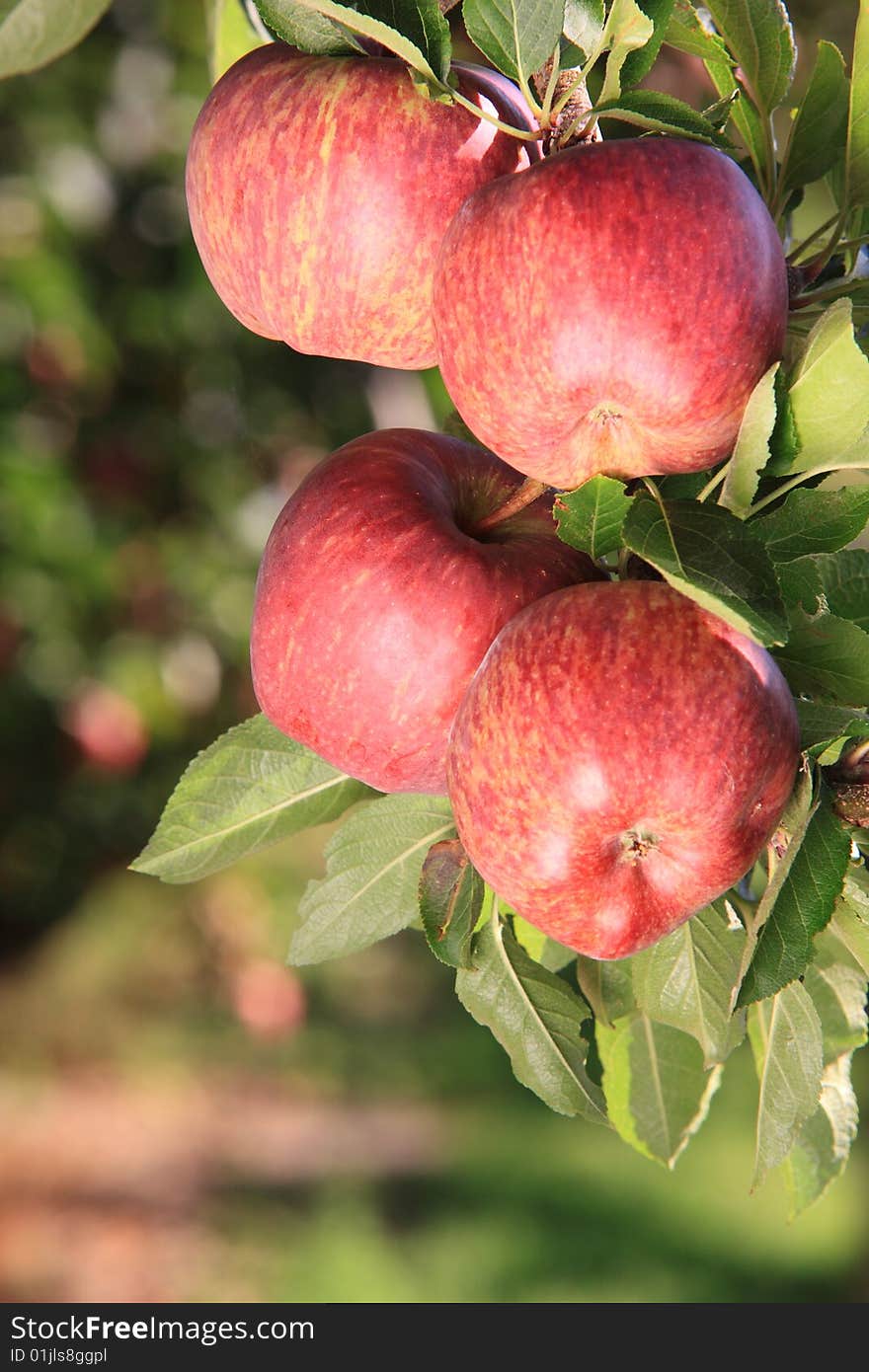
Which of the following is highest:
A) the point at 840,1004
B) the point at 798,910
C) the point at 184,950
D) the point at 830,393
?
the point at 830,393

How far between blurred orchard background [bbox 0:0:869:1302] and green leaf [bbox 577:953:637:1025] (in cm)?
91

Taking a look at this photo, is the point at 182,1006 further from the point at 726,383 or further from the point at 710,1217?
the point at 726,383

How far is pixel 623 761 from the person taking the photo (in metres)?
0.64

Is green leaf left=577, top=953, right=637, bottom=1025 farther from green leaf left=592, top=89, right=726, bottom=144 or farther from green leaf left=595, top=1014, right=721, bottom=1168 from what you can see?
green leaf left=592, top=89, right=726, bottom=144

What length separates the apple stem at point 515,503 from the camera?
0.80m

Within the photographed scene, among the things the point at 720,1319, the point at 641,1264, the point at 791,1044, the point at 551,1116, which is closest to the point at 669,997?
the point at 791,1044

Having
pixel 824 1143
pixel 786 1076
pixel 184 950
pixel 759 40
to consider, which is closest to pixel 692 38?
pixel 759 40

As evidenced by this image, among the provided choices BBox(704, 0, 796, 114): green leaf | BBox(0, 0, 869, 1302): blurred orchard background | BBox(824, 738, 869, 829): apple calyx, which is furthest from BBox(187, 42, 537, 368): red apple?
BBox(0, 0, 869, 1302): blurred orchard background

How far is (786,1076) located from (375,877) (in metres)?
0.29

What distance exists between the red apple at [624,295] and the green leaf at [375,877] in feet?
1.04

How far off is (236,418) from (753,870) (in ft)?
4.92

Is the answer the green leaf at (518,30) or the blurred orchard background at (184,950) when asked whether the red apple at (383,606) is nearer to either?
the green leaf at (518,30)

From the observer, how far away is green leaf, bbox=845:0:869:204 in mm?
687

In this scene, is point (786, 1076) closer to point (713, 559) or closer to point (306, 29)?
point (713, 559)
